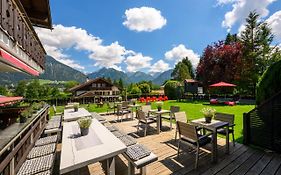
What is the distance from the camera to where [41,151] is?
119 inches

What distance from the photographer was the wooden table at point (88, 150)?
6.93 feet

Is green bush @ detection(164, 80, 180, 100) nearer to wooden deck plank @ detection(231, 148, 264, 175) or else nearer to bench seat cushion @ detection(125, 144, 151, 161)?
wooden deck plank @ detection(231, 148, 264, 175)

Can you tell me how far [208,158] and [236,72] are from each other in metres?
20.1

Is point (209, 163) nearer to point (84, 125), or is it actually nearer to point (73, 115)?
point (84, 125)

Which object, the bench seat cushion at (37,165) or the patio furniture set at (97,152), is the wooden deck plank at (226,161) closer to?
the patio furniture set at (97,152)

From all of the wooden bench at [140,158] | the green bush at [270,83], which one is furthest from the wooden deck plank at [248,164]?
the wooden bench at [140,158]

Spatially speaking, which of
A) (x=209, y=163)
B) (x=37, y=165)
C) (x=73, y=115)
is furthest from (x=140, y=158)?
(x=73, y=115)

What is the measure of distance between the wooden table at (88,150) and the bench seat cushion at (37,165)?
1.00ft

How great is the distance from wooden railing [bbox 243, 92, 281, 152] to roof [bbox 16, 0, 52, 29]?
299 inches

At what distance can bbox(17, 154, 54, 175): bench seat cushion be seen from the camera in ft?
7.41

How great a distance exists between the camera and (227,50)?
21.1 metres

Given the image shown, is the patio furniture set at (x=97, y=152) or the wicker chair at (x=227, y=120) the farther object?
the wicker chair at (x=227, y=120)

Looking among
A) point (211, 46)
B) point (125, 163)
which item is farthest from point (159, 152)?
point (211, 46)

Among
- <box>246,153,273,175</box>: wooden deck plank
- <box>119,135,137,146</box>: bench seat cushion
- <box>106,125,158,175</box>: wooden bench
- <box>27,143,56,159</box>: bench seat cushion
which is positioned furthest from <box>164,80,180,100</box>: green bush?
<box>27,143,56,159</box>: bench seat cushion
